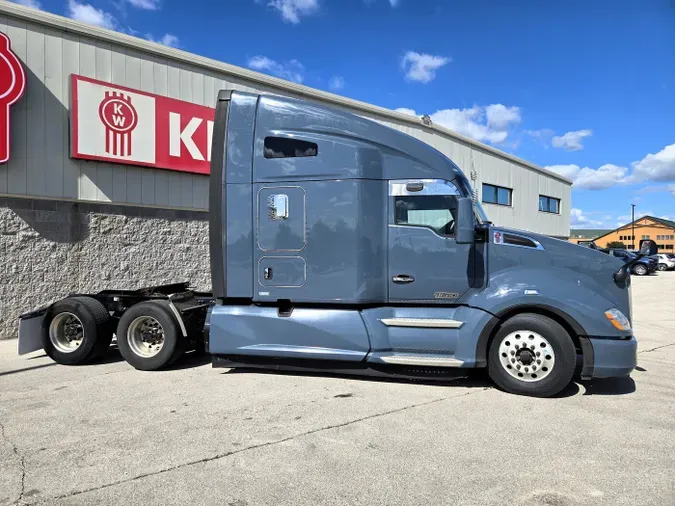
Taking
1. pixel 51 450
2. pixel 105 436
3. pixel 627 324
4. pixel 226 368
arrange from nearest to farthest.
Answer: pixel 51 450
pixel 105 436
pixel 627 324
pixel 226 368

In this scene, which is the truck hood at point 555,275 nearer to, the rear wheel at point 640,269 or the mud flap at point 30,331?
the mud flap at point 30,331

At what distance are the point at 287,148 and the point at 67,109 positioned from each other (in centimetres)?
587

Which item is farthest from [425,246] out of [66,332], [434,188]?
[66,332]

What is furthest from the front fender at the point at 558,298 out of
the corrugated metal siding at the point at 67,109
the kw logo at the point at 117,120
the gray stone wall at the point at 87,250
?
the kw logo at the point at 117,120

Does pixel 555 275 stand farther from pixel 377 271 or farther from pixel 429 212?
pixel 377 271

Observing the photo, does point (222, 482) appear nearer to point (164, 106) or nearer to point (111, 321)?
point (111, 321)

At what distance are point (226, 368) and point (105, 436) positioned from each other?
2.40m

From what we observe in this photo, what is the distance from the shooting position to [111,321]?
6.59m

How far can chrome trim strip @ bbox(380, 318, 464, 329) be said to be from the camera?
516 centimetres

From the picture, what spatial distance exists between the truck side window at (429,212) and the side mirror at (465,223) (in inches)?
6.1

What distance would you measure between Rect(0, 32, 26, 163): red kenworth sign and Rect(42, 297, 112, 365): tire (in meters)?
3.59

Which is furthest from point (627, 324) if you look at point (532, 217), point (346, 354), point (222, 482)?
point (532, 217)

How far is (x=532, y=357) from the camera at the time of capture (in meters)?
4.93

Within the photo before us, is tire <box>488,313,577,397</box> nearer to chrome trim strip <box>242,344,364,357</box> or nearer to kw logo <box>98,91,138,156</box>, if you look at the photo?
chrome trim strip <box>242,344,364,357</box>
